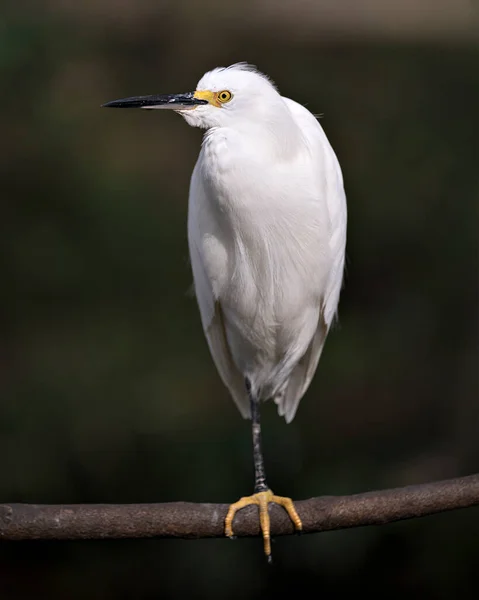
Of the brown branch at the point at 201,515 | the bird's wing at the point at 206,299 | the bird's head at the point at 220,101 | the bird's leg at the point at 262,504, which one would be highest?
the bird's head at the point at 220,101

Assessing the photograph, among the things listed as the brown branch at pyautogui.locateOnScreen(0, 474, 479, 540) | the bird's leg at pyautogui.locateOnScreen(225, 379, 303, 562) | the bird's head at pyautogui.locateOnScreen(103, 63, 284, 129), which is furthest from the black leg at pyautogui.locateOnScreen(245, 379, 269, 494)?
the bird's head at pyautogui.locateOnScreen(103, 63, 284, 129)

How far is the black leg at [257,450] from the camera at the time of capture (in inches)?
73.1

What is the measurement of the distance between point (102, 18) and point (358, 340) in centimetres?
162

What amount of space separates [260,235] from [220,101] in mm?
293

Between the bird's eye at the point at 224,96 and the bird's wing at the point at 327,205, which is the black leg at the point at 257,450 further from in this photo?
the bird's eye at the point at 224,96

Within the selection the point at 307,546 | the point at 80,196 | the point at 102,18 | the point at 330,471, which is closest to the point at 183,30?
the point at 102,18

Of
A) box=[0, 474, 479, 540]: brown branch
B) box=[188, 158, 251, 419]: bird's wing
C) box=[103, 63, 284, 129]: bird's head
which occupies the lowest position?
box=[0, 474, 479, 540]: brown branch

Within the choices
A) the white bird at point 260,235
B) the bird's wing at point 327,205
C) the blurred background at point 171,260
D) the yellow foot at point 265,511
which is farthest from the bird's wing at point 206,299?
the blurred background at point 171,260

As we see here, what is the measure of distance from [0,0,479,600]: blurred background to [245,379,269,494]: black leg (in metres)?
1.13

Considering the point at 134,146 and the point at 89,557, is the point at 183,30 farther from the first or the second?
the point at 89,557

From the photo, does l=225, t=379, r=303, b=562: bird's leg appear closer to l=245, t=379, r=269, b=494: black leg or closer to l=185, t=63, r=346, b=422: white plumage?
l=245, t=379, r=269, b=494: black leg

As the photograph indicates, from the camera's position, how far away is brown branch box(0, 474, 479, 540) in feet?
5.10

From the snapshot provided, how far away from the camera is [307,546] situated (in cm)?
301

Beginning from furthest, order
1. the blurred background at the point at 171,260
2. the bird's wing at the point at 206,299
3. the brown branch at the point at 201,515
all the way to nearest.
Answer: the blurred background at the point at 171,260, the bird's wing at the point at 206,299, the brown branch at the point at 201,515
